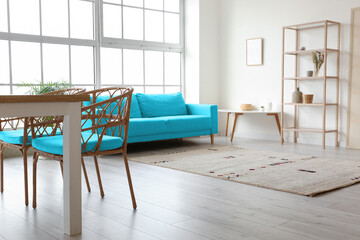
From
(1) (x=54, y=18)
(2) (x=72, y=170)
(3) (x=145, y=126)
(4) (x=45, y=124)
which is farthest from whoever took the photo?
(1) (x=54, y=18)

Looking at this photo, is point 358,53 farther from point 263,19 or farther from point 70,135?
point 70,135

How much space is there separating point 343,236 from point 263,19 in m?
4.87

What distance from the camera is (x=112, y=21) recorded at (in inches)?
240

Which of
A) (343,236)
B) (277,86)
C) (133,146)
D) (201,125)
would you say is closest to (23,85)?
(133,146)

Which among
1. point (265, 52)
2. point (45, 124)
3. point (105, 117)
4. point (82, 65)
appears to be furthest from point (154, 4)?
point (45, 124)

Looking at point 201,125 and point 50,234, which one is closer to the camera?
point 50,234

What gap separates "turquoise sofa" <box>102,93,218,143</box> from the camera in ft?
16.8

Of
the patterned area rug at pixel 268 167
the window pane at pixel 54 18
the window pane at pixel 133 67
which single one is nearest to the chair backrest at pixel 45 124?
the patterned area rug at pixel 268 167

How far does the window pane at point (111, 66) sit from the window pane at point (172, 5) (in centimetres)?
127

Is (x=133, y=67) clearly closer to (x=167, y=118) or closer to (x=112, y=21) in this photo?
(x=112, y=21)

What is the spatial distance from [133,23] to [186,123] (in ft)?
6.43

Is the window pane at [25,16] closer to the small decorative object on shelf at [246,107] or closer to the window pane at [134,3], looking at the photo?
the window pane at [134,3]

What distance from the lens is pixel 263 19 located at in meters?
6.39

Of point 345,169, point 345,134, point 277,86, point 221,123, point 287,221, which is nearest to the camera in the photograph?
point 287,221
